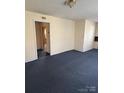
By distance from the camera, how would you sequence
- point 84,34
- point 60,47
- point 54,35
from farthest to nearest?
point 84,34
point 60,47
point 54,35

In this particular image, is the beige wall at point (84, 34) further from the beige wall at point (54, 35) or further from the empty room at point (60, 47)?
the beige wall at point (54, 35)

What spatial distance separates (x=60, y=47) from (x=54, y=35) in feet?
3.06

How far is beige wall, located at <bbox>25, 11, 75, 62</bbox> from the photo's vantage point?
187 inches

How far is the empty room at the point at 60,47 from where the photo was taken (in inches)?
113

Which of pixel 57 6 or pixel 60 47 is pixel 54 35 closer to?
pixel 60 47

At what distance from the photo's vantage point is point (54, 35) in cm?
619

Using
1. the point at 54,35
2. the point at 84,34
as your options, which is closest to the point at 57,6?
the point at 54,35
